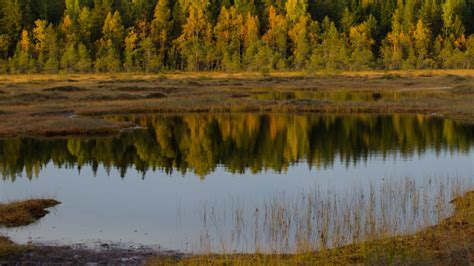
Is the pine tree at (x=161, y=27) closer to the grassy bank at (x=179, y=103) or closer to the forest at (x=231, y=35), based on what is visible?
the forest at (x=231, y=35)

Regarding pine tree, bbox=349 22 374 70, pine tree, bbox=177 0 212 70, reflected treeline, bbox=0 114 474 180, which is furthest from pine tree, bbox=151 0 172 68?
reflected treeline, bbox=0 114 474 180

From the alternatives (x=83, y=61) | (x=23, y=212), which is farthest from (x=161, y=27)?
(x=23, y=212)

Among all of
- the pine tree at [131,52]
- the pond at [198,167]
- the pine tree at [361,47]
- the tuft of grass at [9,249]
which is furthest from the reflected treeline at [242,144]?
the pine tree at [361,47]

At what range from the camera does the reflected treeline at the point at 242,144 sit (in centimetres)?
3161

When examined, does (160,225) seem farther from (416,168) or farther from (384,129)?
(384,129)

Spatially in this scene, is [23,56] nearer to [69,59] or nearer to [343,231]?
[69,59]

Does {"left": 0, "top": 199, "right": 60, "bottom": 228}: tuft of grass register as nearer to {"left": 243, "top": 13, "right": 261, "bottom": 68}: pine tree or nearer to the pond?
the pond

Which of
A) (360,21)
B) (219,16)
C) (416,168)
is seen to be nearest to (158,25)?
→ (219,16)

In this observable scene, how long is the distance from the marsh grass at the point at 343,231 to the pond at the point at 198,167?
0.74m

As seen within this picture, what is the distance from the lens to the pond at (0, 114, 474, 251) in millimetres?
19609

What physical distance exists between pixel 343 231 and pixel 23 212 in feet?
33.1

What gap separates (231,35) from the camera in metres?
137

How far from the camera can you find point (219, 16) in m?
140

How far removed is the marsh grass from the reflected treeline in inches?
353
